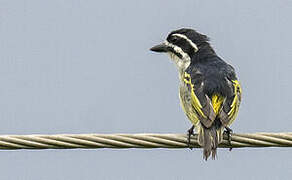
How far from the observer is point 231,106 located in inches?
381

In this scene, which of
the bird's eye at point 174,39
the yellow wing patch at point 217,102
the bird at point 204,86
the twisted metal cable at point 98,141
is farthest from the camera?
the bird's eye at point 174,39

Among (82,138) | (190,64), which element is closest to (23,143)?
(82,138)

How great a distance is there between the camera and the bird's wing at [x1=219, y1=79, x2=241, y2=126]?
9.41m

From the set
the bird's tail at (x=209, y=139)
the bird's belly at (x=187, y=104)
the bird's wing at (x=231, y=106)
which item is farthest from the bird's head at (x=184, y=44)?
the bird's tail at (x=209, y=139)

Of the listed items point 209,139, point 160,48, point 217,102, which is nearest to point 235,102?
point 217,102

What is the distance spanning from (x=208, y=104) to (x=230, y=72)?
4.77 ft

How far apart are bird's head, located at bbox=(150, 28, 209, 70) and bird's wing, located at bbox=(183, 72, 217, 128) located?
1854 millimetres

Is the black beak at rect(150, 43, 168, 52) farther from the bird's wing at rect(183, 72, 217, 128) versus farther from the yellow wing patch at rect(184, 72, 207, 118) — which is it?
the bird's wing at rect(183, 72, 217, 128)

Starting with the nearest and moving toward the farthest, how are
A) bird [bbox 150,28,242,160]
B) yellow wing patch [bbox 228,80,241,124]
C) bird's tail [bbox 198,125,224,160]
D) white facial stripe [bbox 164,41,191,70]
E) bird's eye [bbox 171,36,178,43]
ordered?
1. bird's tail [bbox 198,125,224,160]
2. bird [bbox 150,28,242,160]
3. yellow wing patch [bbox 228,80,241,124]
4. white facial stripe [bbox 164,41,191,70]
5. bird's eye [bbox 171,36,178,43]

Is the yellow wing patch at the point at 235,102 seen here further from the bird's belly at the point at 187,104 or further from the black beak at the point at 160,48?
the black beak at the point at 160,48

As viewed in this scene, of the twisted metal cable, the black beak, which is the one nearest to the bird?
the black beak

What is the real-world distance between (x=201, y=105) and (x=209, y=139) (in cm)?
71

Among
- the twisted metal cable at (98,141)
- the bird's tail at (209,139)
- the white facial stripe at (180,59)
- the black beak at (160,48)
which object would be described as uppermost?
the black beak at (160,48)

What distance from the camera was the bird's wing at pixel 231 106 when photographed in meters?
9.41
